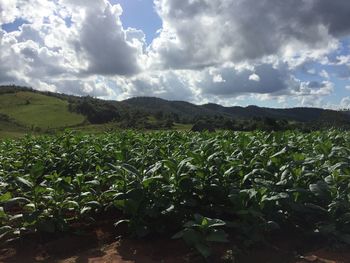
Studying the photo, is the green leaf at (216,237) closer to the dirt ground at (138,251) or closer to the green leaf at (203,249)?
the green leaf at (203,249)

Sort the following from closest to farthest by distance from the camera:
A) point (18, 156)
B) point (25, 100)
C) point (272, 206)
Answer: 1. point (272, 206)
2. point (18, 156)
3. point (25, 100)

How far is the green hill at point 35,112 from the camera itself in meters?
121

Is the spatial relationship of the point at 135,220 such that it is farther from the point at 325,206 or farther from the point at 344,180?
the point at 344,180

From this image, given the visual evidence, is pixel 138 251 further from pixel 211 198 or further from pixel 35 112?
pixel 35 112

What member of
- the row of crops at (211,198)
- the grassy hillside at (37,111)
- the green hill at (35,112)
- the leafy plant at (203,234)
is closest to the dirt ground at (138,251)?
the row of crops at (211,198)

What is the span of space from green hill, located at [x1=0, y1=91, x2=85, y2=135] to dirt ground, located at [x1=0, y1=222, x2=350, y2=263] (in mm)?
111428

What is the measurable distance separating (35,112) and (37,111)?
71cm

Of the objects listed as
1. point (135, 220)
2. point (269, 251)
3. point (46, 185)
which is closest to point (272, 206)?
point (269, 251)

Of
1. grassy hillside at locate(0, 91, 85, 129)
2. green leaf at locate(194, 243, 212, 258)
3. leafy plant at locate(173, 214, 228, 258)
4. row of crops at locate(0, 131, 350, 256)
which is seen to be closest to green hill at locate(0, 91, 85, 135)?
grassy hillside at locate(0, 91, 85, 129)

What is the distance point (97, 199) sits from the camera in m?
6.57

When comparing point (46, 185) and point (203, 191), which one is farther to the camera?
point (46, 185)

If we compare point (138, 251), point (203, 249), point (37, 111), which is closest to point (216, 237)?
point (203, 249)

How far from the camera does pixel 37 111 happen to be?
444 ft

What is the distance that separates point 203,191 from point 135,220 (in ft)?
3.23
